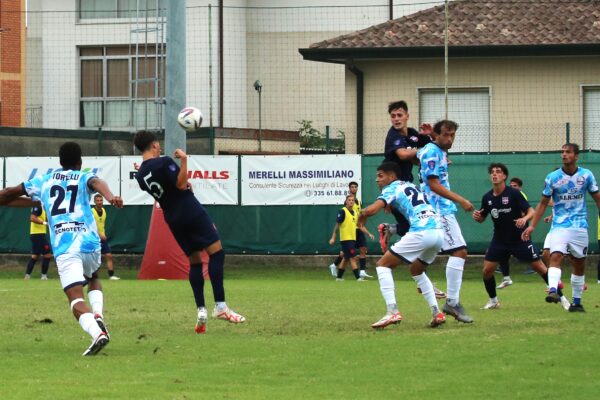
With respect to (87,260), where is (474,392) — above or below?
below

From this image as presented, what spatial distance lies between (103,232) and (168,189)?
53.0 ft

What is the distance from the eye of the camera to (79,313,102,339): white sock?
10664mm

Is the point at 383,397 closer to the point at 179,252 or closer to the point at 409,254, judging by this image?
the point at 409,254

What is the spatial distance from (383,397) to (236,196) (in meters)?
20.9

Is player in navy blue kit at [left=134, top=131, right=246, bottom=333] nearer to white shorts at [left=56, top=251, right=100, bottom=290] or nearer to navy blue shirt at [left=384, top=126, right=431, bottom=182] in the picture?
white shorts at [left=56, top=251, right=100, bottom=290]

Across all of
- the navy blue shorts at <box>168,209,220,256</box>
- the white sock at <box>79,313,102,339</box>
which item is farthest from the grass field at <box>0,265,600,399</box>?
the navy blue shorts at <box>168,209,220,256</box>

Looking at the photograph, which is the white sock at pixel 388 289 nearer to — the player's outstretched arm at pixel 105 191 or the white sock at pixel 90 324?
the player's outstretched arm at pixel 105 191

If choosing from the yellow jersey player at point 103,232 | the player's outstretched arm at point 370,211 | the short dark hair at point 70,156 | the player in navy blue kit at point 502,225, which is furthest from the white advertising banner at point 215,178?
the short dark hair at point 70,156

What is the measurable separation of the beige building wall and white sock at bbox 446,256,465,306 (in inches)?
664

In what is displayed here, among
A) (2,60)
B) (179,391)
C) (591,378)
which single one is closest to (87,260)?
(179,391)

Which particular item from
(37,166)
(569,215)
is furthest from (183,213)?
(37,166)

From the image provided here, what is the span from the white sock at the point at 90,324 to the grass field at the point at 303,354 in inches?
8.5

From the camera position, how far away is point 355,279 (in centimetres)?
2695

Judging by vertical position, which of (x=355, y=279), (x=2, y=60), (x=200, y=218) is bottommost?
(x=355, y=279)
